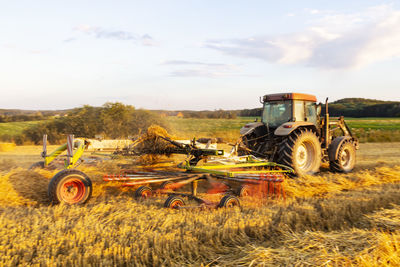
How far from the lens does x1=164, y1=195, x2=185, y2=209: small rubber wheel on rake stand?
464 centimetres

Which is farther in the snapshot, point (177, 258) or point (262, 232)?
point (262, 232)

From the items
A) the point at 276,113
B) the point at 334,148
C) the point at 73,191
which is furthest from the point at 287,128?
the point at 73,191

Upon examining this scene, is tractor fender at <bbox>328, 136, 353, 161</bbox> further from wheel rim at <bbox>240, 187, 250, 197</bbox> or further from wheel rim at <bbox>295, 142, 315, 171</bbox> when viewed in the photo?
wheel rim at <bbox>240, 187, 250, 197</bbox>

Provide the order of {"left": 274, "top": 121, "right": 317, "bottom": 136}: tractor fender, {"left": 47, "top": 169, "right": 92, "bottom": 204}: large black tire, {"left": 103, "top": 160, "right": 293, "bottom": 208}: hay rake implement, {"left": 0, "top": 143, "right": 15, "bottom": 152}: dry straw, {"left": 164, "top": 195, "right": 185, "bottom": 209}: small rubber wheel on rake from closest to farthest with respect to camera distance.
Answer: {"left": 164, "top": 195, "right": 185, "bottom": 209}: small rubber wheel on rake → {"left": 47, "top": 169, "right": 92, "bottom": 204}: large black tire → {"left": 103, "top": 160, "right": 293, "bottom": 208}: hay rake implement → {"left": 274, "top": 121, "right": 317, "bottom": 136}: tractor fender → {"left": 0, "top": 143, "right": 15, "bottom": 152}: dry straw

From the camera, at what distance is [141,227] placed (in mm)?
3473

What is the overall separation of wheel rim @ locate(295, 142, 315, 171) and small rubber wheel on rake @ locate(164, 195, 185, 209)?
385 cm

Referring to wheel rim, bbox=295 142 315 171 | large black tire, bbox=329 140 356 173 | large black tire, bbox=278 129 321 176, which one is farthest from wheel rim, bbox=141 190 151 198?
large black tire, bbox=329 140 356 173

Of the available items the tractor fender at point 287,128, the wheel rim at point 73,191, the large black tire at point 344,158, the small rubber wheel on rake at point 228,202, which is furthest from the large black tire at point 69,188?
the large black tire at point 344,158

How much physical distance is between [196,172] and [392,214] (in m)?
3.62

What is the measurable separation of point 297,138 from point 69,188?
4902 mm

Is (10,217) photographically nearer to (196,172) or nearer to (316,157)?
(196,172)

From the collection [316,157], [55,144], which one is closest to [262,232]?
[316,157]

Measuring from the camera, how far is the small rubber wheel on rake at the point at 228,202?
187 inches

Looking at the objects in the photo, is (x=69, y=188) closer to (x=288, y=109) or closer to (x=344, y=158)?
(x=288, y=109)
